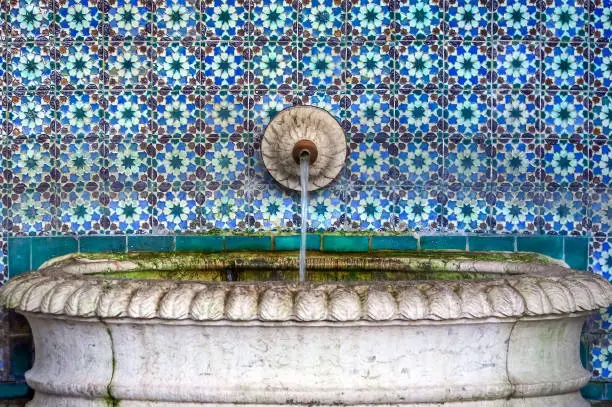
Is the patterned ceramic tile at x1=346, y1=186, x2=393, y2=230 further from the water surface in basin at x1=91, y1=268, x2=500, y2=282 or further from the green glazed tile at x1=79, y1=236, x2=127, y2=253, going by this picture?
the green glazed tile at x1=79, y1=236, x2=127, y2=253

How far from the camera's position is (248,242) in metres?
3.49

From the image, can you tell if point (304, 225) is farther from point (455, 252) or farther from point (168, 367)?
point (168, 367)

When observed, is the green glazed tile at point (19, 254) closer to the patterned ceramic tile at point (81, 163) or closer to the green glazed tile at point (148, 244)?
the patterned ceramic tile at point (81, 163)

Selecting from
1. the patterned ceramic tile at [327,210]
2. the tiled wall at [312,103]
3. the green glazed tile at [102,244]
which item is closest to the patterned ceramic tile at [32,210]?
the tiled wall at [312,103]

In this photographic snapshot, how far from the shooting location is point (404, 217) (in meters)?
3.50

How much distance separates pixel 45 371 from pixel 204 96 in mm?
1282

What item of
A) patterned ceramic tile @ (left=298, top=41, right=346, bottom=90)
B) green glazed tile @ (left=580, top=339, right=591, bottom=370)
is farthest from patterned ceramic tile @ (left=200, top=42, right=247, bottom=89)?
green glazed tile @ (left=580, top=339, right=591, bottom=370)

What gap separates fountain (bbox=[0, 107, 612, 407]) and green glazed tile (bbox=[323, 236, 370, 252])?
1054 mm

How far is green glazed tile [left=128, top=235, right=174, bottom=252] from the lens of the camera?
3.48 metres

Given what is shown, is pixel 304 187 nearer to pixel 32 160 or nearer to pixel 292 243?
pixel 292 243

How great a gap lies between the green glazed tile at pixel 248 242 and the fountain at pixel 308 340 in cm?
104

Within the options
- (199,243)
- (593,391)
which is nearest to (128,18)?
(199,243)

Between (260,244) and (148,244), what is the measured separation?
390 mm

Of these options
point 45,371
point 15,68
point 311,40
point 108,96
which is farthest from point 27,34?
point 45,371
